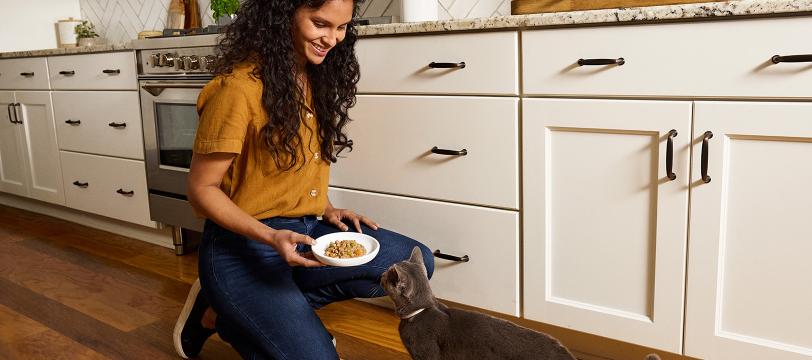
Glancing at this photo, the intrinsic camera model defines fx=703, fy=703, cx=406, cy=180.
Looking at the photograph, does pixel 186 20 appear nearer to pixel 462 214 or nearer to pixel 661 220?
pixel 462 214

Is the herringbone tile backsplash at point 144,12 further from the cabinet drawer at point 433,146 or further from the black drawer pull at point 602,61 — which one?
the black drawer pull at point 602,61

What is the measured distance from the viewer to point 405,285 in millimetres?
1344

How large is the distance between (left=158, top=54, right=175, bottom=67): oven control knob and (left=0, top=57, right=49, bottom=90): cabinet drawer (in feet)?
3.14

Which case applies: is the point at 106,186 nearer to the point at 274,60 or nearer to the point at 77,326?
the point at 77,326

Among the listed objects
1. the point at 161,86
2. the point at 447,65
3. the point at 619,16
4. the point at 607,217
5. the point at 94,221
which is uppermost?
the point at 619,16

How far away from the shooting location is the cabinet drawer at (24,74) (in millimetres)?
3197

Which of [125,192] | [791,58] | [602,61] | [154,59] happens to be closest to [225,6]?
[154,59]

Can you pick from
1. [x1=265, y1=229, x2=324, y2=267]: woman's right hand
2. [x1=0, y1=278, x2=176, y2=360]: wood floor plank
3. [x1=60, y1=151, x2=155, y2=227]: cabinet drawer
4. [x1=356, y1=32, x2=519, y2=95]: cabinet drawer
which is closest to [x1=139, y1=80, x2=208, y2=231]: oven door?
[x1=60, y1=151, x2=155, y2=227]: cabinet drawer

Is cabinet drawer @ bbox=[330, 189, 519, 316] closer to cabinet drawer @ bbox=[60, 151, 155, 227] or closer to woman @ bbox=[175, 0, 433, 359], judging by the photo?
woman @ bbox=[175, 0, 433, 359]

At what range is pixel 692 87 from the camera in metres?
1.45

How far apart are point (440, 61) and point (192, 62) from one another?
1.03m

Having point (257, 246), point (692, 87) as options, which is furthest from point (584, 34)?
point (257, 246)

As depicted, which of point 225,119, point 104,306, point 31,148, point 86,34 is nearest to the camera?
point 225,119

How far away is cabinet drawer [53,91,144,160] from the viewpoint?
9.11ft
